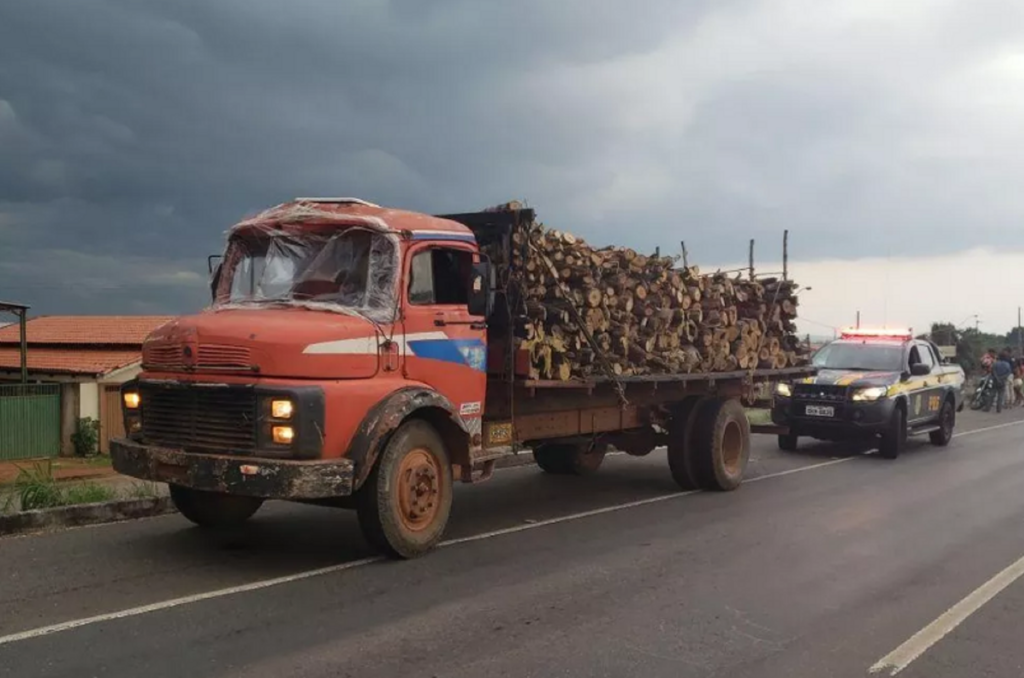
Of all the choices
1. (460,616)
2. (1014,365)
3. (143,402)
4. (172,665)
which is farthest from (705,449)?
(1014,365)

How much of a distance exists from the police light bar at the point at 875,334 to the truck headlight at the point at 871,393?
81.8 inches

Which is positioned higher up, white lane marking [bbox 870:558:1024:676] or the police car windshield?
the police car windshield

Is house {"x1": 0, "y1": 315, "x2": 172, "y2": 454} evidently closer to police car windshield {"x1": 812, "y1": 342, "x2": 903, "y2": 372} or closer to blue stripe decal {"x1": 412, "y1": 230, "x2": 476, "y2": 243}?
blue stripe decal {"x1": 412, "y1": 230, "x2": 476, "y2": 243}

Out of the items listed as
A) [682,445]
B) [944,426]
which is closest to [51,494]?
[682,445]

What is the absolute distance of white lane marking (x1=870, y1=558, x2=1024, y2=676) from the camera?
480cm

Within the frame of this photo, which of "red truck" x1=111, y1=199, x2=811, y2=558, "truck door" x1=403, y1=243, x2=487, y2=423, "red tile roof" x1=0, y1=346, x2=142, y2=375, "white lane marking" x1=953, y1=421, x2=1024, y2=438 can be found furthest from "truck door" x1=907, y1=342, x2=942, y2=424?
"red tile roof" x1=0, y1=346, x2=142, y2=375

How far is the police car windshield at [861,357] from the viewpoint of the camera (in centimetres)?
1505

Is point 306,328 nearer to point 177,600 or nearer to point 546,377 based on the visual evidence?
point 177,600

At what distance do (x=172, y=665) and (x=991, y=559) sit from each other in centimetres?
625

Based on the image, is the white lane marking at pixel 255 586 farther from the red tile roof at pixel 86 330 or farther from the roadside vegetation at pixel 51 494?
the red tile roof at pixel 86 330

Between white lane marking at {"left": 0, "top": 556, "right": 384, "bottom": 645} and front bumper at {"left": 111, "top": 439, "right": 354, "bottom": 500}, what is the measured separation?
0.61 metres

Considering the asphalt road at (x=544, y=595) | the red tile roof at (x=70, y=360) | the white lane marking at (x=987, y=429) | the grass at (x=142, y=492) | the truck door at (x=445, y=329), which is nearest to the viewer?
the asphalt road at (x=544, y=595)

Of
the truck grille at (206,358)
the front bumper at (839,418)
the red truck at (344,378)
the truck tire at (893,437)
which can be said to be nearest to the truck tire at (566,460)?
the red truck at (344,378)

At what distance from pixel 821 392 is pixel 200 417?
10.6 metres
